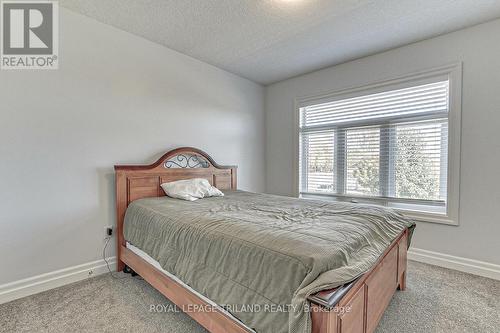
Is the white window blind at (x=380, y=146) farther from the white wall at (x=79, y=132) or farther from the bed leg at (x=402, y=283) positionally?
the white wall at (x=79, y=132)

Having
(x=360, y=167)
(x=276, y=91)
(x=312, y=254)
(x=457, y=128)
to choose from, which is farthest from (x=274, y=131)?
(x=312, y=254)

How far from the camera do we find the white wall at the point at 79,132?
75.5 inches

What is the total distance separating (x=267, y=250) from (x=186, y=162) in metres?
2.21

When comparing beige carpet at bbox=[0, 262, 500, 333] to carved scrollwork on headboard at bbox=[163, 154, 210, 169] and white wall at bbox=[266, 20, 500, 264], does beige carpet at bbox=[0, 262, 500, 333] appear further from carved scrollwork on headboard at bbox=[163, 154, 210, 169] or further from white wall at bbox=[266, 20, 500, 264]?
carved scrollwork on headboard at bbox=[163, 154, 210, 169]

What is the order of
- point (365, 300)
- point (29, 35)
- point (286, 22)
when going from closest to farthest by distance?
point (365, 300) < point (29, 35) < point (286, 22)

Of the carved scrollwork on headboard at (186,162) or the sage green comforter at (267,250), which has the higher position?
the carved scrollwork on headboard at (186,162)

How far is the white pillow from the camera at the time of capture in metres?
2.47

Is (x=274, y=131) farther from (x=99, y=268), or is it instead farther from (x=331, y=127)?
(x=99, y=268)

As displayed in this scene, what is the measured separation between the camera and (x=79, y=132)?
7.29ft

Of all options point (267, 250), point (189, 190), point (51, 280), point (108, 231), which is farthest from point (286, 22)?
point (51, 280)

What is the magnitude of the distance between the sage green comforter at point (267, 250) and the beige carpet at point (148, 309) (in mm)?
394

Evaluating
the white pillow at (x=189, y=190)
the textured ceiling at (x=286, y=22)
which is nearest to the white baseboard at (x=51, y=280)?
the white pillow at (x=189, y=190)

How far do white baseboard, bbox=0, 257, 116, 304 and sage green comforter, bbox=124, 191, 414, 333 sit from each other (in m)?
0.68

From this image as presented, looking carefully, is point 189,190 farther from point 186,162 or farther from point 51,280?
point 51,280
